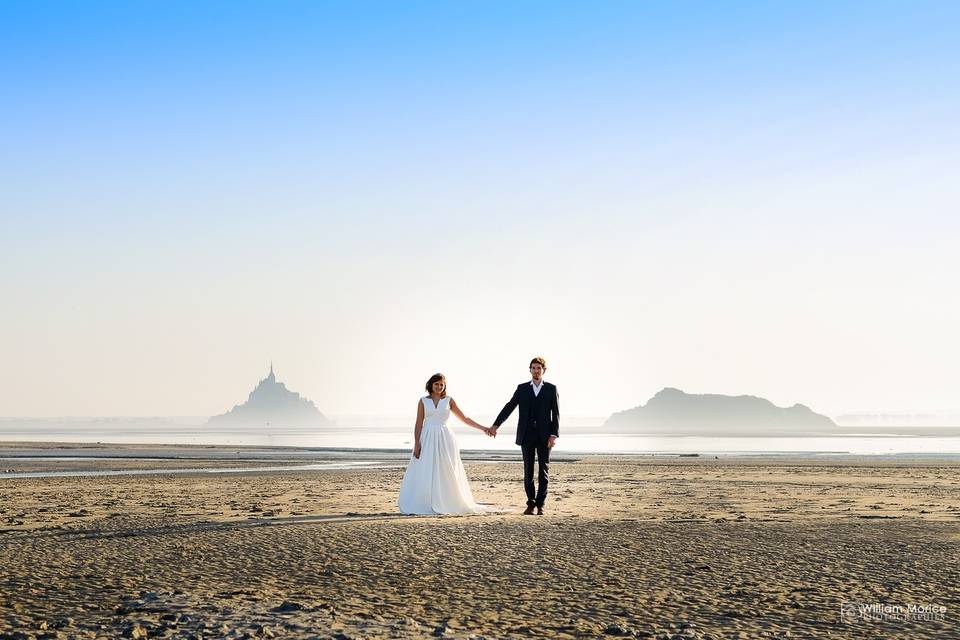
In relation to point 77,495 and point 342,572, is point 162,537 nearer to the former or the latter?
point 342,572

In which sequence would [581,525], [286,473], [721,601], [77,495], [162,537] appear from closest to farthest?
[721,601] → [162,537] → [581,525] → [77,495] → [286,473]

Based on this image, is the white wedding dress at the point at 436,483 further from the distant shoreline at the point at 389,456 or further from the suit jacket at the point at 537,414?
the distant shoreline at the point at 389,456

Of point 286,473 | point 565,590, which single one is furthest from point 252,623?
point 286,473

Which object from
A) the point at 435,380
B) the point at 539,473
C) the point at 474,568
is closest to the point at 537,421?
the point at 539,473

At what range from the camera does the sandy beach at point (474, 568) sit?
6.61 m

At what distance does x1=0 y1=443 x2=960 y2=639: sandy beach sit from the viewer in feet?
21.7

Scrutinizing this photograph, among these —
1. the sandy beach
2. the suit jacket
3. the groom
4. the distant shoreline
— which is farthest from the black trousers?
the distant shoreline

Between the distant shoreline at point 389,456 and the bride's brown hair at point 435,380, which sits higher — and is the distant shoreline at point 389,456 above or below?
below

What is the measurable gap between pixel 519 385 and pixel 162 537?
6.27 m

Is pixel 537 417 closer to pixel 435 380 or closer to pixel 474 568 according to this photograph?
pixel 435 380

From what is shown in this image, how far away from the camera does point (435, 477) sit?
14.6 meters

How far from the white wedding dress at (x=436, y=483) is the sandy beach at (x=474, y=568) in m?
0.62

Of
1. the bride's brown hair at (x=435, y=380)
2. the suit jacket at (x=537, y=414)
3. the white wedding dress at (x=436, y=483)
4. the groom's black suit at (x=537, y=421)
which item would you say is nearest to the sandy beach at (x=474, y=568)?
the white wedding dress at (x=436, y=483)

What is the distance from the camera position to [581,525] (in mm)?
12438
